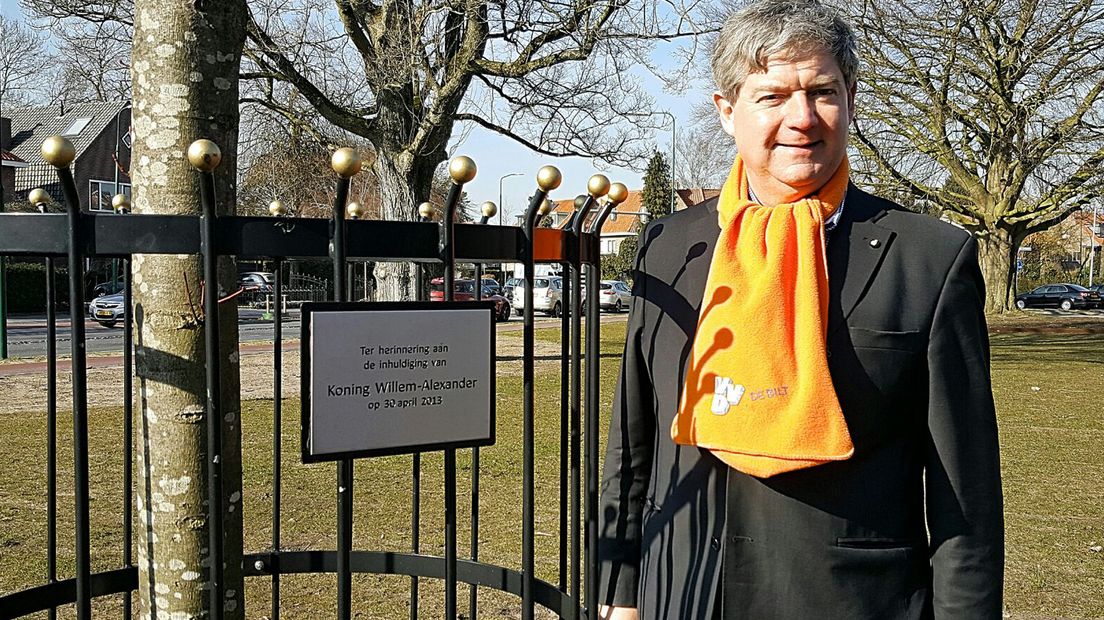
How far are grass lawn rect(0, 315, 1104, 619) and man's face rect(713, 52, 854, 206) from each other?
275cm

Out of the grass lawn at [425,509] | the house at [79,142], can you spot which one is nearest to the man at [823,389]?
the grass lawn at [425,509]

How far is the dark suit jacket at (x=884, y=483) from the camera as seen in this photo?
168cm

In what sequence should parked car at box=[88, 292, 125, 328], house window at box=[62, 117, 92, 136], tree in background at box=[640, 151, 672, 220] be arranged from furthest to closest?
tree in background at box=[640, 151, 672, 220] < house window at box=[62, 117, 92, 136] < parked car at box=[88, 292, 125, 328]

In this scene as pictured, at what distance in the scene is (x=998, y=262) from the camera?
26.5 m

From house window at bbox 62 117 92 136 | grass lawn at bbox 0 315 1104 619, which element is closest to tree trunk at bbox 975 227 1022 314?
grass lawn at bbox 0 315 1104 619

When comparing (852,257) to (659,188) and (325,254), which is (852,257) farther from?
(659,188)

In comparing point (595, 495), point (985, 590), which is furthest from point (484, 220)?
point (985, 590)

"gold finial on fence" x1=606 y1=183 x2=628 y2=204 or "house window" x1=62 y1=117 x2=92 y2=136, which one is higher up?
"house window" x1=62 y1=117 x2=92 y2=136

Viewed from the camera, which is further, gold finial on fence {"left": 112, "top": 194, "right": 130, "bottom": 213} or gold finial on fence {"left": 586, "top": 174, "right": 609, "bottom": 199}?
gold finial on fence {"left": 112, "top": 194, "right": 130, "bottom": 213}

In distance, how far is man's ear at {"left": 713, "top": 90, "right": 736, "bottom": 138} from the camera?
190 cm

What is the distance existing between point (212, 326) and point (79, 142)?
133 feet

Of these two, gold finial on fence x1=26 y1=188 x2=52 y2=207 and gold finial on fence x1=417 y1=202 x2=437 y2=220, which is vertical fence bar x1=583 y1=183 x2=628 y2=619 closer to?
gold finial on fence x1=417 y1=202 x2=437 y2=220

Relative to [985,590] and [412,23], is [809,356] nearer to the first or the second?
[985,590]

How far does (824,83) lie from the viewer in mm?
1740
